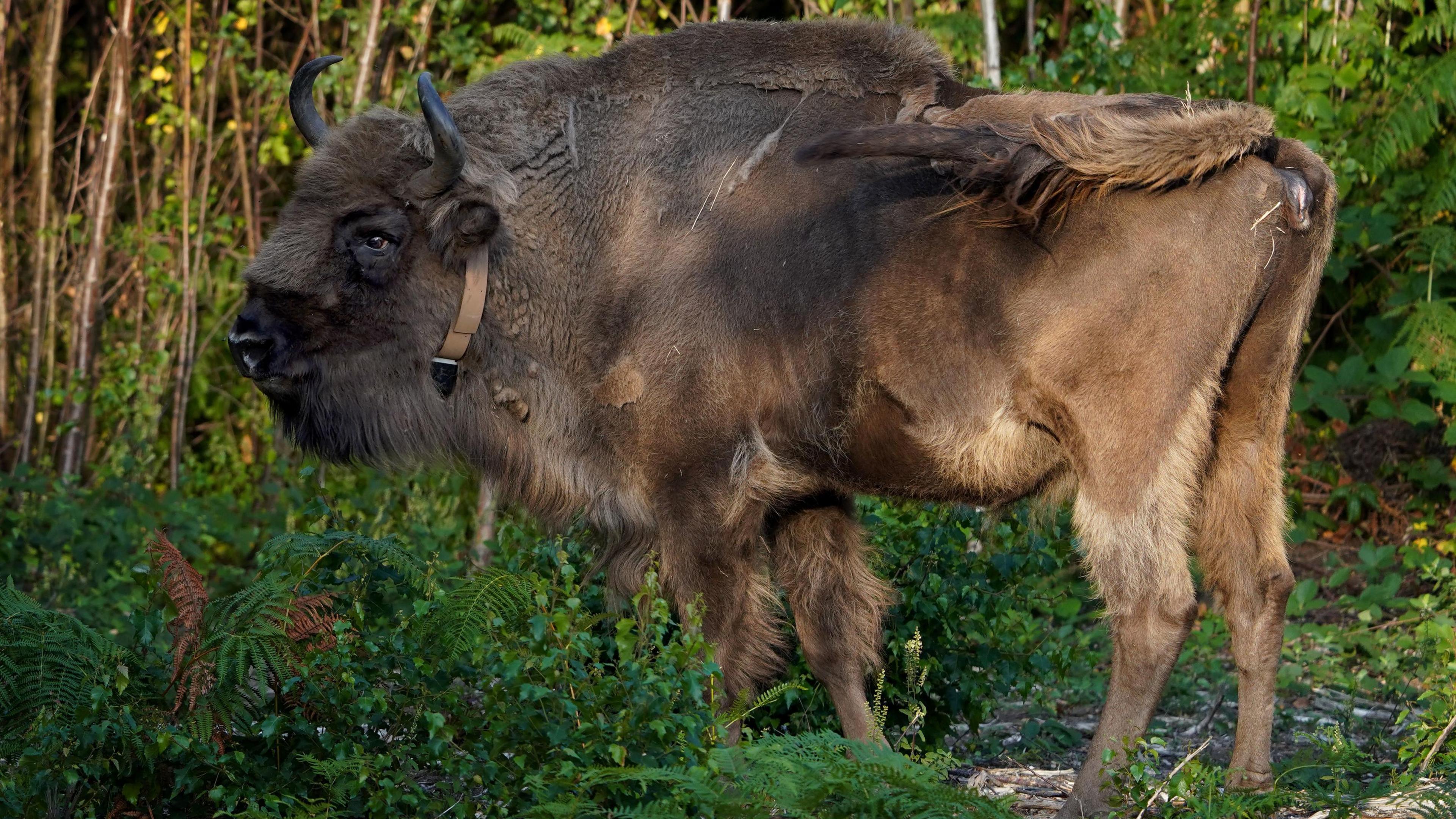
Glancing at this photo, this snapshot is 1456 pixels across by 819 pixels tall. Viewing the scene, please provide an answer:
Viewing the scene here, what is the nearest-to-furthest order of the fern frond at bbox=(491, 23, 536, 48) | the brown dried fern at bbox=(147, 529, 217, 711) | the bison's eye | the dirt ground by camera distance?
the brown dried fern at bbox=(147, 529, 217, 711), the dirt ground, the bison's eye, the fern frond at bbox=(491, 23, 536, 48)

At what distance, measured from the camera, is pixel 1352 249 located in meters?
9.12

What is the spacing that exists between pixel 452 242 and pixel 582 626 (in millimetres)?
1619

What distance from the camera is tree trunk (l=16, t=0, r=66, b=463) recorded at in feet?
33.8

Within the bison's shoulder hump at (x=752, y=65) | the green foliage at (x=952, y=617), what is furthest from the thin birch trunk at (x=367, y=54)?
the green foliage at (x=952, y=617)

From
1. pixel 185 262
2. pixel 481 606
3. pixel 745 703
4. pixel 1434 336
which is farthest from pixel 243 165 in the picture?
pixel 1434 336

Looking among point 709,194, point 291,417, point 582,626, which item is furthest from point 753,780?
point 291,417

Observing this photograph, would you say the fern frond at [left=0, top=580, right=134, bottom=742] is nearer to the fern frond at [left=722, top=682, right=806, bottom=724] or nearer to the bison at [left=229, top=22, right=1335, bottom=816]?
the bison at [left=229, top=22, right=1335, bottom=816]

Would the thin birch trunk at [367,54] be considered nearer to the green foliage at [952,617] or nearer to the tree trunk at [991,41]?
the tree trunk at [991,41]

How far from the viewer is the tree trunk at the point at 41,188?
1029 cm

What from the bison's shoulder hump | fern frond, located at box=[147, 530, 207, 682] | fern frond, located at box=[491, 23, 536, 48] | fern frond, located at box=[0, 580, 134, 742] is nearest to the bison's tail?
the bison's shoulder hump

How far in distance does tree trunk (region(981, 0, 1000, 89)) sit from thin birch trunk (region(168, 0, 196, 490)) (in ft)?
19.2

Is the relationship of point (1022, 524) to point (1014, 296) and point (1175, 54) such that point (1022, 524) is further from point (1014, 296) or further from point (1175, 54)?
point (1175, 54)

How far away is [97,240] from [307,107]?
221 inches

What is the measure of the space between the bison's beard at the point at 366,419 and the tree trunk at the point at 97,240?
18.3 ft
